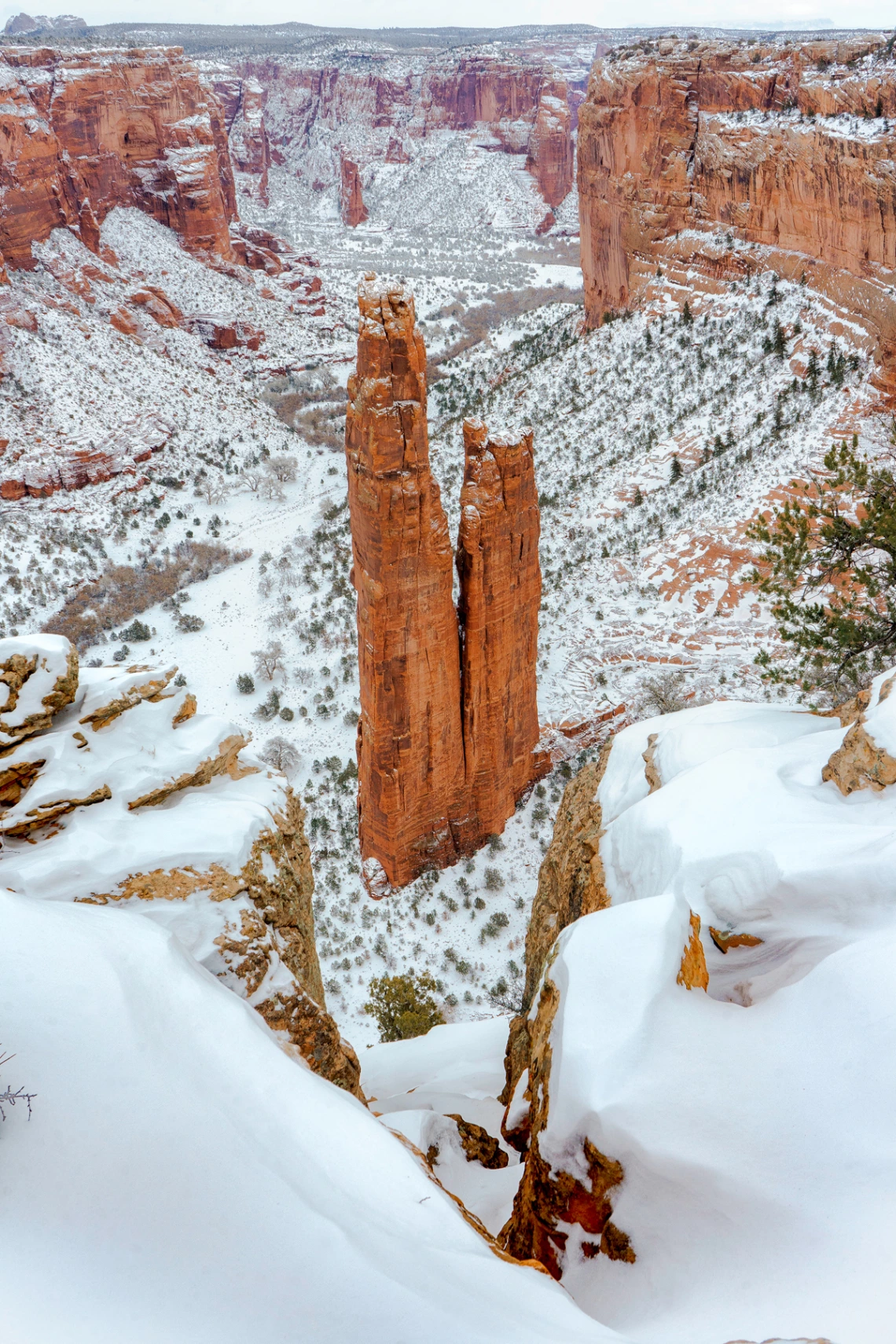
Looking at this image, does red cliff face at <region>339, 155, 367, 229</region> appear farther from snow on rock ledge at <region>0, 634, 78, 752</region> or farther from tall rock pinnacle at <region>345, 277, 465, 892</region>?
snow on rock ledge at <region>0, 634, 78, 752</region>

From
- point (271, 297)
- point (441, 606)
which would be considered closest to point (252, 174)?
point (271, 297)

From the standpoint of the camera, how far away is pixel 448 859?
1811 centimetres

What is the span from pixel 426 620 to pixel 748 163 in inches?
1121

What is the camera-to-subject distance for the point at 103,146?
52.2m

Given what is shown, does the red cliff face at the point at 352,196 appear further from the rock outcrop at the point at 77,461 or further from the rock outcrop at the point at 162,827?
the rock outcrop at the point at 162,827

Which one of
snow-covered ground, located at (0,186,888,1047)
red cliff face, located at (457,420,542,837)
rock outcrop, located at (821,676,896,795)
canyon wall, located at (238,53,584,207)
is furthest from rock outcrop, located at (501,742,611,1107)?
canyon wall, located at (238,53,584,207)

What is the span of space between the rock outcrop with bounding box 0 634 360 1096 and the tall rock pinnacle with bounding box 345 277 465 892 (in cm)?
610

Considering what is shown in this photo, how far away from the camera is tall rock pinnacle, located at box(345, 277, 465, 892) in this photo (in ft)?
43.0

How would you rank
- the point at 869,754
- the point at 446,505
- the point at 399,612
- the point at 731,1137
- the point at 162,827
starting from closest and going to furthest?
the point at 731,1137 → the point at 869,754 → the point at 162,827 → the point at 399,612 → the point at 446,505

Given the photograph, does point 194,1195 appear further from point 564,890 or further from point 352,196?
point 352,196

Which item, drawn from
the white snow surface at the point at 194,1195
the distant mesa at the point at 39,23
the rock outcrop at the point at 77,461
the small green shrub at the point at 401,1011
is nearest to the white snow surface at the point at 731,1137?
the white snow surface at the point at 194,1195

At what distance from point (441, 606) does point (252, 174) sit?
104125 millimetres

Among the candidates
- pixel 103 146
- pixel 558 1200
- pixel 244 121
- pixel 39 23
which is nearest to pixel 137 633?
pixel 558 1200

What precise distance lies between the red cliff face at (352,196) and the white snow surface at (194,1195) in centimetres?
11016
